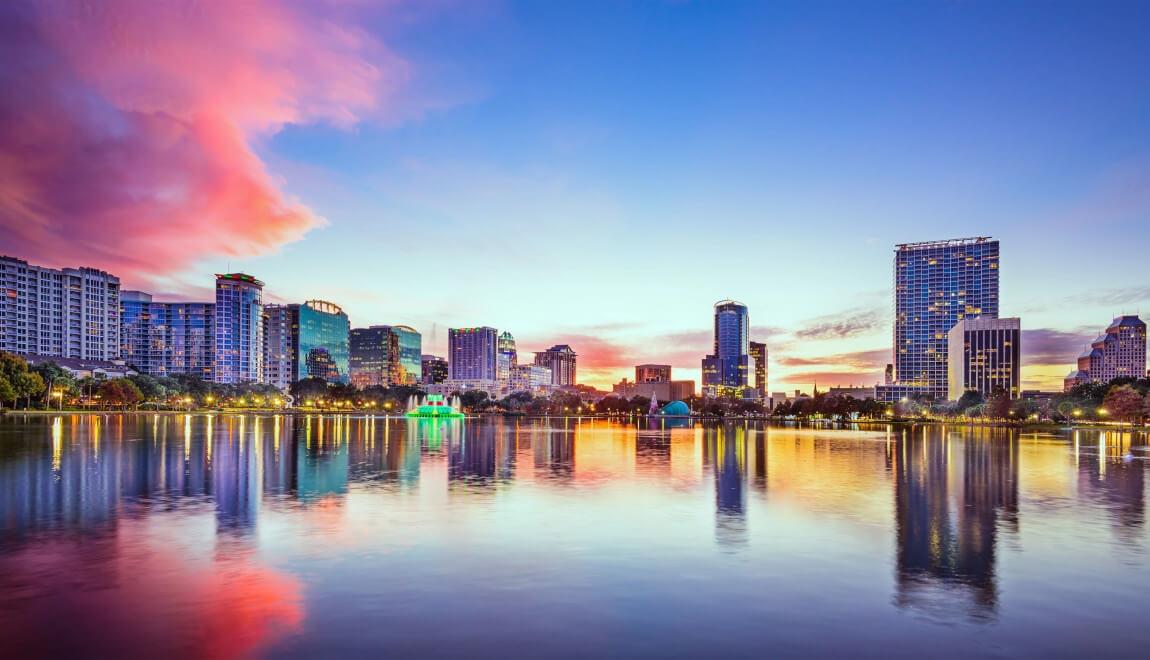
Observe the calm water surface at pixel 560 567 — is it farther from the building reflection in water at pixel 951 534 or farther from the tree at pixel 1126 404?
the tree at pixel 1126 404

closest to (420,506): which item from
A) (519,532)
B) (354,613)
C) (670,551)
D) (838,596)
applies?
(519,532)

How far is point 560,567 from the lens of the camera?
2048 centimetres

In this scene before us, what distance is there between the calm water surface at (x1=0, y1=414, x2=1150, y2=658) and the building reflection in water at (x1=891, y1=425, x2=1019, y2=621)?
128mm

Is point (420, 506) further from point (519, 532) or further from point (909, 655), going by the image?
point (909, 655)

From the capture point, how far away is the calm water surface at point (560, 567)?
14.4 m

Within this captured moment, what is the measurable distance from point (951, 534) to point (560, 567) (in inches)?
585

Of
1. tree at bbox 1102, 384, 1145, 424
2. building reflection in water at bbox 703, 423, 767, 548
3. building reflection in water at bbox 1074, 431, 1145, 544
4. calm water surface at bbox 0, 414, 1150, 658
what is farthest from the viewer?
tree at bbox 1102, 384, 1145, 424

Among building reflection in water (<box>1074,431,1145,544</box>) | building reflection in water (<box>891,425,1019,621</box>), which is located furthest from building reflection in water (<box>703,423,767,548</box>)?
building reflection in water (<box>1074,431,1145,544</box>)

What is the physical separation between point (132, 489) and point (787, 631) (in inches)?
1290

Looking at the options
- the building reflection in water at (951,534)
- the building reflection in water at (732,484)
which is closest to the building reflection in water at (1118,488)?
the building reflection in water at (951,534)

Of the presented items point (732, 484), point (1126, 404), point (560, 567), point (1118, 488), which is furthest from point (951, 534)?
point (1126, 404)

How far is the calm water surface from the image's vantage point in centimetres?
1438

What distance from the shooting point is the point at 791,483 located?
42.1m

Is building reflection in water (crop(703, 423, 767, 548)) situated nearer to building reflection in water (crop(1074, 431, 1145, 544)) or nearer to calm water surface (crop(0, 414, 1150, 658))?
calm water surface (crop(0, 414, 1150, 658))
